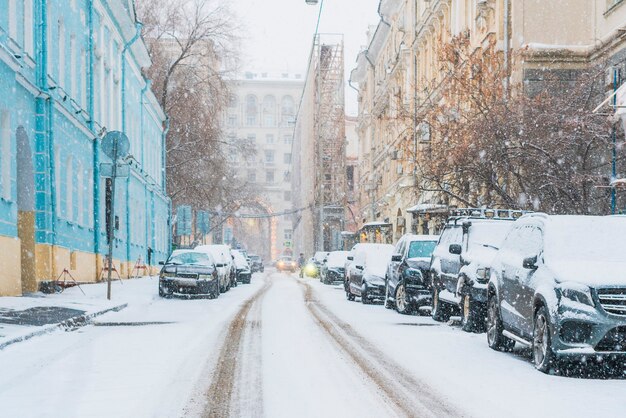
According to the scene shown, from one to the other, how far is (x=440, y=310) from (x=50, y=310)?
701 cm

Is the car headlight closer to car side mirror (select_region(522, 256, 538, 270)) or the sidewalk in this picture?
car side mirror (select_region(522, 256, 538, 270))

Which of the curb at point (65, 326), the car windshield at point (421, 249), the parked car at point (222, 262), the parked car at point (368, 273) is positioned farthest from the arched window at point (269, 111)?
the curb at point (65, 326)

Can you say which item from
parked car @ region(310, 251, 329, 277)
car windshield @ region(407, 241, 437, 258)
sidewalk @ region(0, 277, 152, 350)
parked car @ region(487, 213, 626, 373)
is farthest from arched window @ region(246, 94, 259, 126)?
parked car @ region(487, 213, 626, 373)

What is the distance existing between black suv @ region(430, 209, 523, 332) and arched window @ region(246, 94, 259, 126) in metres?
127

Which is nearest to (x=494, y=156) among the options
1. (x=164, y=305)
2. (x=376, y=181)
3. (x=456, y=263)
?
(x=456, y=263)

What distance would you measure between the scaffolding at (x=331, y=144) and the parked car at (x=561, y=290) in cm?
6620

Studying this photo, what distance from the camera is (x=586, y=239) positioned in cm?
1091

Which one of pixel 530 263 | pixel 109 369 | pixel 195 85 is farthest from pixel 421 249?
pixel 195 85

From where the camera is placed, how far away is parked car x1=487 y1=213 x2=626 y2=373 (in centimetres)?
954

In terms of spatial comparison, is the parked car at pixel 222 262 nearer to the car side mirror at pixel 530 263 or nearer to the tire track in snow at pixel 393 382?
the tire track in snow at pixel 393 382

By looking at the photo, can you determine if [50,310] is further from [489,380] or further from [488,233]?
[489,380]

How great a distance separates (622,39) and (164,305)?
1302cm

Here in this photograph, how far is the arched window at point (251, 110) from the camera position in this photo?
14450 centimetres

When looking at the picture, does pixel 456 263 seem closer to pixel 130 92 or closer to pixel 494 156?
pixel 494 156
